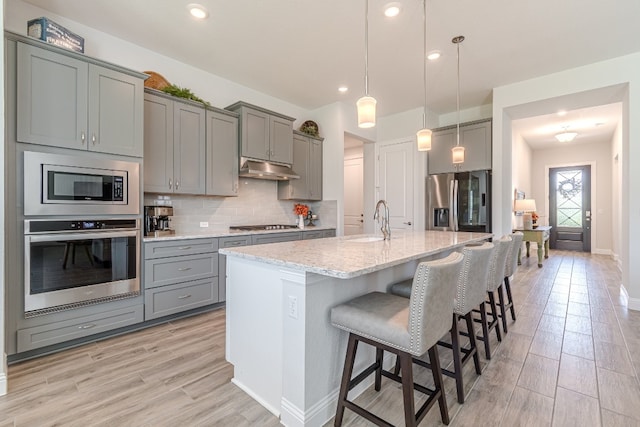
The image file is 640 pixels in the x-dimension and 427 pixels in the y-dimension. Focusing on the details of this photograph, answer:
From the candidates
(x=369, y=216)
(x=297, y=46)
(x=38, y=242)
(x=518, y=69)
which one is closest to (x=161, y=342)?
(x=38, y=242)

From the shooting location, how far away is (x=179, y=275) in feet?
9.86

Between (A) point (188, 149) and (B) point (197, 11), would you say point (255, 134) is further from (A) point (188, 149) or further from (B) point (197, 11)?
(B) point (197, 11)

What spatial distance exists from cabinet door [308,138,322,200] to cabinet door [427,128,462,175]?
6.23ft

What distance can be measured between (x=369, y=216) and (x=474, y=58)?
10.1 ft

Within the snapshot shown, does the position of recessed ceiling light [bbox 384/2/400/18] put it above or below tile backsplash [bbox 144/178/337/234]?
above

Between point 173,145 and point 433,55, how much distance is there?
10.1ft

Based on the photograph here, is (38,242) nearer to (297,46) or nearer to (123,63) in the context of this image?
(123,63)

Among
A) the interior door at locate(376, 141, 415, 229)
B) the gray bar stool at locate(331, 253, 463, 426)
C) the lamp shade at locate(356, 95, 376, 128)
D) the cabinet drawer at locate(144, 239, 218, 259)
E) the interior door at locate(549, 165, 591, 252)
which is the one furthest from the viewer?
the interior door at locate(549, 165, 591, 252)

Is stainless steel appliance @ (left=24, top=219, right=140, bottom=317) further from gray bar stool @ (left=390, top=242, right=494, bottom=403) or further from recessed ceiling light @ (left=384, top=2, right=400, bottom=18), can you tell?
recessed ceiling light @ (left=384, top=2, right=400, bottom=18)

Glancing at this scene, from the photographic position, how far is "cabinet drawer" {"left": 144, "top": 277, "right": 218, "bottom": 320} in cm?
282

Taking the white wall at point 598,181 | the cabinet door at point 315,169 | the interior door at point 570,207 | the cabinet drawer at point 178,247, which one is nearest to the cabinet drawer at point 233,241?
the cabinet drawer at point 178,247

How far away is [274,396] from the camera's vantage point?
168 centimetres

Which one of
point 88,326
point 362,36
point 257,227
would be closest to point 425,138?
point 362,36

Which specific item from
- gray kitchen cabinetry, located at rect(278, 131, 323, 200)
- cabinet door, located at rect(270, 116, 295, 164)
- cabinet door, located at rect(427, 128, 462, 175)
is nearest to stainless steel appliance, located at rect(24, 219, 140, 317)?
cabinet door, located at rect(270, 116, 295, 164)
